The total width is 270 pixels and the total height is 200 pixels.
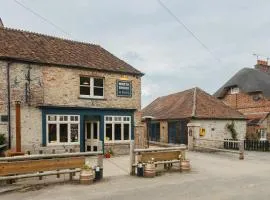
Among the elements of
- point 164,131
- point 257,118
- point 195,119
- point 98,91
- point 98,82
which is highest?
point 98,82

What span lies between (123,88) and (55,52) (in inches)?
187

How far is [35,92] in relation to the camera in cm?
1647

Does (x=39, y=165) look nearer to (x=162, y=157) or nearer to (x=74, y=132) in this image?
(x=162, y=157)

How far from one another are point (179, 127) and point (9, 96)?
539 inches

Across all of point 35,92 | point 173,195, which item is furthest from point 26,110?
point 173,195

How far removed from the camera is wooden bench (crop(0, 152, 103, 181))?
31.9 ft

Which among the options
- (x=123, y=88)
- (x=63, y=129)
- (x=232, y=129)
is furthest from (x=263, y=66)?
(x=63, y=129)

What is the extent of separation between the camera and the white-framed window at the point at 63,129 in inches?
663

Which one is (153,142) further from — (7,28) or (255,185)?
(255,185)

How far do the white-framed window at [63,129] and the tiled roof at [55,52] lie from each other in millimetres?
3105

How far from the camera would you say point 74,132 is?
17.6m

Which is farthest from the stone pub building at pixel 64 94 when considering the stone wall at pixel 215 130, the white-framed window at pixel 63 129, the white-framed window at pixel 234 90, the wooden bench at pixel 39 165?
the white-framed window at pixel 234 90

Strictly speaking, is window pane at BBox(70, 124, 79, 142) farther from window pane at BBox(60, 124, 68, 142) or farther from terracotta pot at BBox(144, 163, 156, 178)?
terracotta pot at BBox(144, 163, 156, 178)

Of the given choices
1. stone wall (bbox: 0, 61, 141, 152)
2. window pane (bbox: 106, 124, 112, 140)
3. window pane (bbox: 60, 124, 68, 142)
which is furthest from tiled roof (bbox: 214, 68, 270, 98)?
window pane (bbox: 60, 124, 68, 142)
